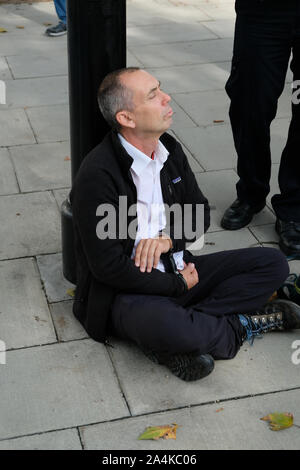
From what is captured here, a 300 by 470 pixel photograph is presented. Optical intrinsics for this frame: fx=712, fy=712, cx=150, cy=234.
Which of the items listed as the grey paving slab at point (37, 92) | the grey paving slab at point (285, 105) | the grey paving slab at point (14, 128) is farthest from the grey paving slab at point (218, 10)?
the grey paving slab at point (14, 128)

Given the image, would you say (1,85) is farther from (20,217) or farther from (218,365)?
(218,365)

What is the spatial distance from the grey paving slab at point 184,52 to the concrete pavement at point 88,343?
1.39ft

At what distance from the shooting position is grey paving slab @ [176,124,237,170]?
5226mm

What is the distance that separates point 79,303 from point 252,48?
1746 millimetres

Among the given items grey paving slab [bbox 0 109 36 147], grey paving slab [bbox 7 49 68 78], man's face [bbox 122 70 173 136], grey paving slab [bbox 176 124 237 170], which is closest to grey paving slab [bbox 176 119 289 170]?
grey paving slab [bbox 176 124 237 170]

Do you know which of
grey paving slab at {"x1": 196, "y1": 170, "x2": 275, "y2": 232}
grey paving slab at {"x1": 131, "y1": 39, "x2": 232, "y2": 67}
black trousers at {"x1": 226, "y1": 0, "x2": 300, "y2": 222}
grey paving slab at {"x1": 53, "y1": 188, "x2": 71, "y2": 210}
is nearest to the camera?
black trousers at {"x1": 226, "y1": 0, "x2": 300, "y2": 222}

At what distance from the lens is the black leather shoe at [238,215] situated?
446 centimetres

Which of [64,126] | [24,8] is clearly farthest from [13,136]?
[24,8]

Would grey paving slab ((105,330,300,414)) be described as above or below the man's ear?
below

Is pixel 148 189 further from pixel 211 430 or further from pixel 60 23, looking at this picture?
pixel 60 23

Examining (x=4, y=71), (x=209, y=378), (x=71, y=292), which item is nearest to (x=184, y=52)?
(x=4, y=71)

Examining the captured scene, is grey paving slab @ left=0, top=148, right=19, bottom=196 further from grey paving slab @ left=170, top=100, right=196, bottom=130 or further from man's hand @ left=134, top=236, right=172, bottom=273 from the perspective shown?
man's hand @ left=134, top=236, right=172, bottom=273

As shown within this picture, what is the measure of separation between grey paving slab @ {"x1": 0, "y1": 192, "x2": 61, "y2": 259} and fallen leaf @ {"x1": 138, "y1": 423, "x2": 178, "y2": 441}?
1.53m

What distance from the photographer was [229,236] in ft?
14.4
